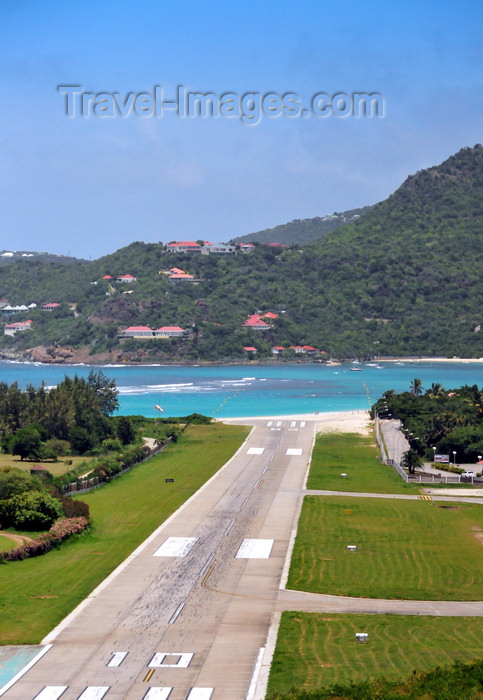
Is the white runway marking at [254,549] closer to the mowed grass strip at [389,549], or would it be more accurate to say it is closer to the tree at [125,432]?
the mowed grass strip at [389,549]

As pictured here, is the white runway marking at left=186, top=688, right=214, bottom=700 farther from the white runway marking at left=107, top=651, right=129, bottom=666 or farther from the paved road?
the white runway marking at left=107, top=651, right=129, bottom=666

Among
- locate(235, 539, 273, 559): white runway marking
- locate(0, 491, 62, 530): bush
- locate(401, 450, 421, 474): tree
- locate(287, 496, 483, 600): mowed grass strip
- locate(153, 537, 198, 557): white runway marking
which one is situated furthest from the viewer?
locate(401, 450, 421, 474): tree

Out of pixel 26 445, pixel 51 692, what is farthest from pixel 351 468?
pixel 51 692

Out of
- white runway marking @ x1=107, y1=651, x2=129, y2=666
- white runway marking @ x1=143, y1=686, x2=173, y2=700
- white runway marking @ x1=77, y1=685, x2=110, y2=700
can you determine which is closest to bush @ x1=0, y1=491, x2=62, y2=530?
white runway marking @ x1=107, y1=651, x2=129, y2=666

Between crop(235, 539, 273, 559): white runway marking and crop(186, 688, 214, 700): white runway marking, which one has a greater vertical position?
crop(186, 688, 214, 700): white runway marking

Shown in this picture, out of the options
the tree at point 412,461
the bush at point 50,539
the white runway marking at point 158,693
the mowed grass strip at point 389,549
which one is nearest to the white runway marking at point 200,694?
the white runway marking at point 158,693

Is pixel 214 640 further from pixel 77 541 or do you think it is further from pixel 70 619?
pixel 77 541
